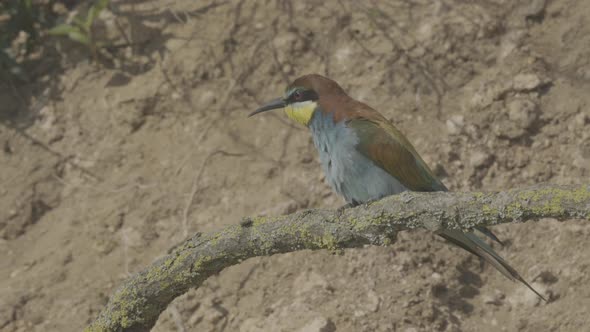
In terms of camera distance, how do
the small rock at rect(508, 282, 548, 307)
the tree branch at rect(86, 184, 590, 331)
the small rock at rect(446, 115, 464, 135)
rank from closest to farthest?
1. the tree branch at rect(86, 184, 590, 331)
2. the small rock at rect(508, 282, 548, 307)
3. the small rock at rect(446, 115, 464, 135)

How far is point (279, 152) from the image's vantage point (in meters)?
3.31

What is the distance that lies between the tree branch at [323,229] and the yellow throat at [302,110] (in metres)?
0.92

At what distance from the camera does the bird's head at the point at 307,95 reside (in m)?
2.71

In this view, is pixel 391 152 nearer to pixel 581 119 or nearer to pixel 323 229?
pixel 323 229

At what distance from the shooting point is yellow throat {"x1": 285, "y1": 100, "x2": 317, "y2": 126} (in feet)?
9.00

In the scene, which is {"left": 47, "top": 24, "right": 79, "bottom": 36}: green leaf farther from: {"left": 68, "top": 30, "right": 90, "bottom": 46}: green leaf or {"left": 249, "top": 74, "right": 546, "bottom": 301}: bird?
{"left": 249, "top": 74, "right": 546, "bottom": 301}: bird

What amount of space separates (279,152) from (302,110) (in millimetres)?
561

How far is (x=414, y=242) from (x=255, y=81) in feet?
3.84

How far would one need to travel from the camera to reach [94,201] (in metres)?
3.35

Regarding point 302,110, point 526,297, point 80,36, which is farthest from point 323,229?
point 80,36

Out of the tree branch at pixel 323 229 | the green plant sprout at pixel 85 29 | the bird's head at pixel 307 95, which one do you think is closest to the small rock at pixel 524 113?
the bird's head at pixel 307 95

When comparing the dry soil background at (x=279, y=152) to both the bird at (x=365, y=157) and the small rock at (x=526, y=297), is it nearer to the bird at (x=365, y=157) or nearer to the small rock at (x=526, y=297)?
the small rock at (x=526, y=297)

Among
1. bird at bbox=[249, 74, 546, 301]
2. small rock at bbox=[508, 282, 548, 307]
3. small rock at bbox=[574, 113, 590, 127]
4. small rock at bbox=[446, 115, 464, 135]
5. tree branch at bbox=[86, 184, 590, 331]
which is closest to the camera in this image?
tree branch at bbox=[86, 184, 590, 331]

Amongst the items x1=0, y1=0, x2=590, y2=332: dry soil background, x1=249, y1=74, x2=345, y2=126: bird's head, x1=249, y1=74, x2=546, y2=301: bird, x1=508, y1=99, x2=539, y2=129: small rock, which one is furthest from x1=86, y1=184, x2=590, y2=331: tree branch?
x1=508, y1=99, x2=539, y2=129: small rock
